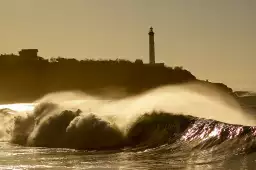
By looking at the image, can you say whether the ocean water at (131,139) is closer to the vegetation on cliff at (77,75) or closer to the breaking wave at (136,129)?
the breaking wave at (136,129)

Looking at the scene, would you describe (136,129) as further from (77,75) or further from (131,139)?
(77,75)

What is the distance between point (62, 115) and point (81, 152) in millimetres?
5373

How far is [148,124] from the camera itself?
22.7m

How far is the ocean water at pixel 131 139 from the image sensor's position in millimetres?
16656

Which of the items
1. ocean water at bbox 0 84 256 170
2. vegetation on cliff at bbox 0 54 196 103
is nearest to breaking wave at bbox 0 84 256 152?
ocean water at bbox 0 84 256 170

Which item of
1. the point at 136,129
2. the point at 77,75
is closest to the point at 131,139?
the point at 136,129

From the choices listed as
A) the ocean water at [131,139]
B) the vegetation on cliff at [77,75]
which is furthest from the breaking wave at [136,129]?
the vegetation on cliff at [77,75]

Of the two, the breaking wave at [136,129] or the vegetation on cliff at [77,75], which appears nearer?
the breaking wave at [136,129]

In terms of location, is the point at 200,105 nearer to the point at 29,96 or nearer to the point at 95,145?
the point at 95,145

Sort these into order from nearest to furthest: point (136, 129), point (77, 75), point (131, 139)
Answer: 1. point (131, 139)
2. point (136, 129)
3. point (77, 75)

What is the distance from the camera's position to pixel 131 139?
21.7 m

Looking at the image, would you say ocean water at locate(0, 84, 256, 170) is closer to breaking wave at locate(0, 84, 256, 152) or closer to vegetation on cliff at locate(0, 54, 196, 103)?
breaking wave at locate(0, 84, 256, 152)

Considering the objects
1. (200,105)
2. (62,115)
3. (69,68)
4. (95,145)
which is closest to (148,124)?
(95,145)

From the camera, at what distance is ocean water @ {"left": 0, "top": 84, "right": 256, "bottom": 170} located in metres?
16.7
